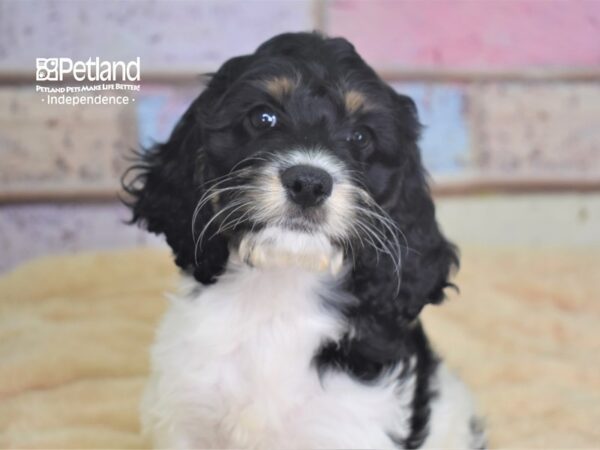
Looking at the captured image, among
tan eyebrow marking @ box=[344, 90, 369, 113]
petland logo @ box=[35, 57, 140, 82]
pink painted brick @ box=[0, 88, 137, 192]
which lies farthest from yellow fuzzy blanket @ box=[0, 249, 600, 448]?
tan eyebrow marking @ box=[344, 90, 369, 113]

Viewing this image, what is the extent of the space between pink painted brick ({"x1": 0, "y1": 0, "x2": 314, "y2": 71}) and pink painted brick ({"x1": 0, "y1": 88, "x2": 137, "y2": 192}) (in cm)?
24

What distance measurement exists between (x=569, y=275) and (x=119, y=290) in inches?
95.8

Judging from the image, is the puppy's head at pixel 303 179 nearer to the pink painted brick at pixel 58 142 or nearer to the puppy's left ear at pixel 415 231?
the puppy's left ear at pixel 415 231

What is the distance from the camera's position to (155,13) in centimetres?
489

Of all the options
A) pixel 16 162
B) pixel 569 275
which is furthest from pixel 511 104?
pixel 16 162

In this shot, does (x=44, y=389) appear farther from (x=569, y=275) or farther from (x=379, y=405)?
(x=569, y=275)

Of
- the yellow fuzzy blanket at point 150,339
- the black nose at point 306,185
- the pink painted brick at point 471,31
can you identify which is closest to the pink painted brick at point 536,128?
the pink painted brick at point 471,31

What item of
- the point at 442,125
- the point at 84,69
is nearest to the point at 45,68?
the point at 84,69

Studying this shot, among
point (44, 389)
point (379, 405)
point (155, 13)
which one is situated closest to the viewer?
point (379, 405)

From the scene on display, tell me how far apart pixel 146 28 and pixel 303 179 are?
2968 mm

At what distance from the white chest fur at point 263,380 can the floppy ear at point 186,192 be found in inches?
4.4

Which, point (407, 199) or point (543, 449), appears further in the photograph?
point (543, 449)

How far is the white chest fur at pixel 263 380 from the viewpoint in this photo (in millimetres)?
2557

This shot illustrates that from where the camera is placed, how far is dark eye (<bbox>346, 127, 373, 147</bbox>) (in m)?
2.58
